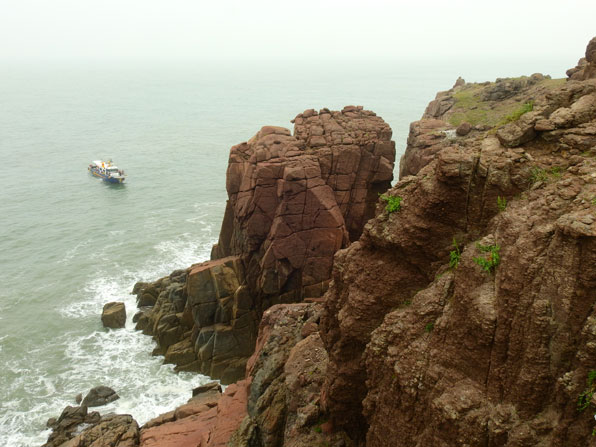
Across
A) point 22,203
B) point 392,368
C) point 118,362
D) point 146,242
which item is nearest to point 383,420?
point 392,368

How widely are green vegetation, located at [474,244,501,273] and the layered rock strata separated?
2594 cm

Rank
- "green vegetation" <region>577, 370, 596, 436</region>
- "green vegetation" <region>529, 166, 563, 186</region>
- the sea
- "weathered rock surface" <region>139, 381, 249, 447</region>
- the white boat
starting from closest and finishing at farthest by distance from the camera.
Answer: "green vegetation" <region>577, 370, 596, 436</region> < "green vegetation" <region>529, 166, 563, 186</region> < "weathered rock surface" <region>139, 381, 249, 447</region> < the sea < the white boat

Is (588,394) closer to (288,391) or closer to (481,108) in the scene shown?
(288,391)

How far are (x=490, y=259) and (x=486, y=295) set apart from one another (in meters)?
0.90

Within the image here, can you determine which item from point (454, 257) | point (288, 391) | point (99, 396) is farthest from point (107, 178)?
point (454, 257)

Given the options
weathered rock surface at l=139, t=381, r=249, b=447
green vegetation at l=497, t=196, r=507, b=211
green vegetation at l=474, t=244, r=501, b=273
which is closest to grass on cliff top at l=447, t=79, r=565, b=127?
weathered rock surface at l=139, t=381, r=249, b=447

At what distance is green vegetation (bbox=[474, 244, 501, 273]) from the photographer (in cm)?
1122

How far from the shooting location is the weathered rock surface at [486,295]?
9.83m

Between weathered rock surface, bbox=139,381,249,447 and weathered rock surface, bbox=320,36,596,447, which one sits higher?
weathered rock surface, bbox=320,36,596,447

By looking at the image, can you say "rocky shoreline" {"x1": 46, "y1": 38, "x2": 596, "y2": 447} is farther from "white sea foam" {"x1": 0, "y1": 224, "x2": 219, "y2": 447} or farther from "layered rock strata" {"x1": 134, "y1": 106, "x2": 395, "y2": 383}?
"layered rock strata" {"x1": 134, "y1": 106, "x2": 395, "y2": 383}

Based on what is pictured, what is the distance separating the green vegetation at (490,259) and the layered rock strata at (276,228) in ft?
85.1

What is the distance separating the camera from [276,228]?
36969 mm

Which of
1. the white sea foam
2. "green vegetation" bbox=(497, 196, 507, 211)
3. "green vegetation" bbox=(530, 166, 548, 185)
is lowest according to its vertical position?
the white sea foam

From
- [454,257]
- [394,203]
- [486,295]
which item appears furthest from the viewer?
[394,203]
